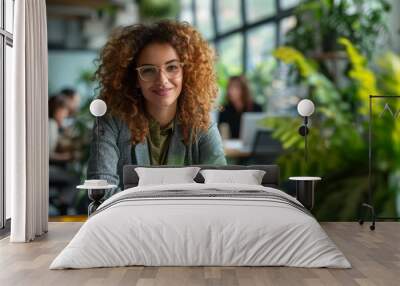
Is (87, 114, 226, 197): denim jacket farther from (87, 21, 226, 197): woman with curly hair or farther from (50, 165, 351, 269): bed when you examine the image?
(50, 165, 351, 269): bed

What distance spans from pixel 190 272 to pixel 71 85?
3.50m

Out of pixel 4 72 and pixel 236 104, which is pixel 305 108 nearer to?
pixel 236 104

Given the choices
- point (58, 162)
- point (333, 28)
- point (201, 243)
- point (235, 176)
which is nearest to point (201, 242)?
point (201, 243)

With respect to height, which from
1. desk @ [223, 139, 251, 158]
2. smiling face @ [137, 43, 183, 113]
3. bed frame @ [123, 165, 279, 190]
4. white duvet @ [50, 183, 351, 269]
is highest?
smiling face @ [137, 43, 183, 113]

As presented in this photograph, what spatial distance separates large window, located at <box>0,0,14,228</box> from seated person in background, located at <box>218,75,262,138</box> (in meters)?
2.18

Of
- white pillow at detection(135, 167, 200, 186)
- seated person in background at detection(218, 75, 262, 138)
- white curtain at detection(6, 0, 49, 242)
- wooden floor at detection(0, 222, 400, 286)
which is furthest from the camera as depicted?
seated person in background at detection(218, 75, 262, 138)

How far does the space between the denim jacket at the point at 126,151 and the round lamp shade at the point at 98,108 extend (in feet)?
0.95

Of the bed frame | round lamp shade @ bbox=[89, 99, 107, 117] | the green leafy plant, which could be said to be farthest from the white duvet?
the green leafy plant

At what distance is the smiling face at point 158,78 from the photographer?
22.5 ft

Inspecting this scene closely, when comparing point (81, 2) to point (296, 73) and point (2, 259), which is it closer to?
point (296, 73)

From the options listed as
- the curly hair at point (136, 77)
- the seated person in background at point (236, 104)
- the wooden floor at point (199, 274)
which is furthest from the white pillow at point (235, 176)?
the wooden floor at point (199, 274)

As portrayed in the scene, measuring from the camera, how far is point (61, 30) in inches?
285

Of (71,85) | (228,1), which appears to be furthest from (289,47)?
(71,85)

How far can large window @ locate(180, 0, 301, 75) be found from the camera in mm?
7215
